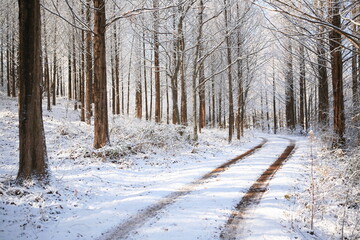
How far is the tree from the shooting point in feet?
17.0

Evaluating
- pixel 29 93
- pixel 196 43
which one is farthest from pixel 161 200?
pixel 196 43

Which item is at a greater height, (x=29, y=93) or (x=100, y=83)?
(x=100, y=83)

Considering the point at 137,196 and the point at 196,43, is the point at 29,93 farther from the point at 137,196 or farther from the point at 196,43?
the point at 196,43

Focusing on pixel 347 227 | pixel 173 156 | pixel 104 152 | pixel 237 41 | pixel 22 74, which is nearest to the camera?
pixel 347 227

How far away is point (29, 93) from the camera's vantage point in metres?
5.23

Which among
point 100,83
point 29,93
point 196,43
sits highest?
point 196,43

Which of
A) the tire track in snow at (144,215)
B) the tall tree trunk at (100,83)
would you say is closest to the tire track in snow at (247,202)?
the tire track in snow at (144,215)

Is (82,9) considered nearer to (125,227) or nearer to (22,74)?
(22,74)

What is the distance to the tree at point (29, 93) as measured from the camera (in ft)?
17.0

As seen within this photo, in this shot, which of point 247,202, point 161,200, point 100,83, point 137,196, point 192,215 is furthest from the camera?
point 100,83

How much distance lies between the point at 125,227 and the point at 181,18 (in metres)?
11.4

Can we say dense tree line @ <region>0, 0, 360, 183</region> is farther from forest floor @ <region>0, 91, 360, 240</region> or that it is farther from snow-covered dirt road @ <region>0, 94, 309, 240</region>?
forest floor @ <region>0, 91, 360, 240</region>

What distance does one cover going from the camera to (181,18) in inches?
489

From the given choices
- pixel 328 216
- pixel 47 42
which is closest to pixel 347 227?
pixel 328 216
